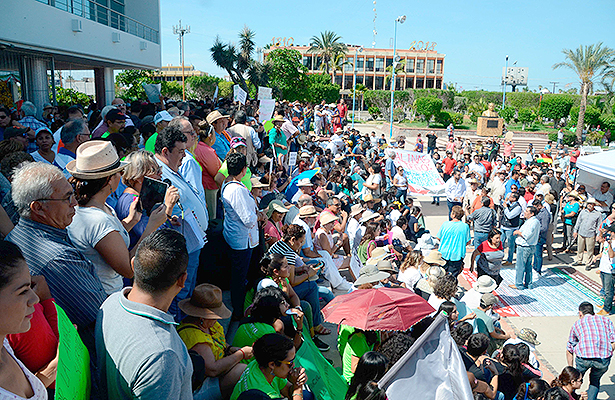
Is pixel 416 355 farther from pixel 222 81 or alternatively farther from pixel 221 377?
pixel 222 81

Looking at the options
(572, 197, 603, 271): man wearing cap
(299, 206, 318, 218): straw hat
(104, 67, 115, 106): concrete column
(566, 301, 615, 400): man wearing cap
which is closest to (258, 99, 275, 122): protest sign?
(299, 206, 318, 218): straw hat

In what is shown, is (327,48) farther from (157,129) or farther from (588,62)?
(157,129)

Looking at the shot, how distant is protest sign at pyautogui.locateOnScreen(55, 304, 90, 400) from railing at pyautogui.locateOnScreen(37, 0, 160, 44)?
515 inches

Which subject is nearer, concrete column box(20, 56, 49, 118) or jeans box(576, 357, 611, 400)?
jeans box(576, 357, 611, 400)

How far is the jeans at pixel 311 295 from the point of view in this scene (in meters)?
5.62

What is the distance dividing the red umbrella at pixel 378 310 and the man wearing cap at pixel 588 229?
792 cm

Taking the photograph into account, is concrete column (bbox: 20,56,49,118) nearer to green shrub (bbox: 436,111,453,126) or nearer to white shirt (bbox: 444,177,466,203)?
white shirt (bbox: 444,177,466,203)

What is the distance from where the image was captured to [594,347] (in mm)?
6348

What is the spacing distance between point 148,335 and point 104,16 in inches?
746

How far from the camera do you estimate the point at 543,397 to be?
459 centimetres

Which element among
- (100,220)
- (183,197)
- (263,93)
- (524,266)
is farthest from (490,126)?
(100,220)

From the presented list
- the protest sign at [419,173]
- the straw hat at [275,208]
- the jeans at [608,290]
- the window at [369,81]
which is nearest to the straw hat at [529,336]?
the jeans at [608,290]

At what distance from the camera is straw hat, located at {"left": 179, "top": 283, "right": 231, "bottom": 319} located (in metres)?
3.33

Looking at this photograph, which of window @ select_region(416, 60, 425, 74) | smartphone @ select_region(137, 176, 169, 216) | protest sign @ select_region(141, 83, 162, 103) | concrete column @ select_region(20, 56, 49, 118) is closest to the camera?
smartphone @ select_region(137, 176, 169, 216)
